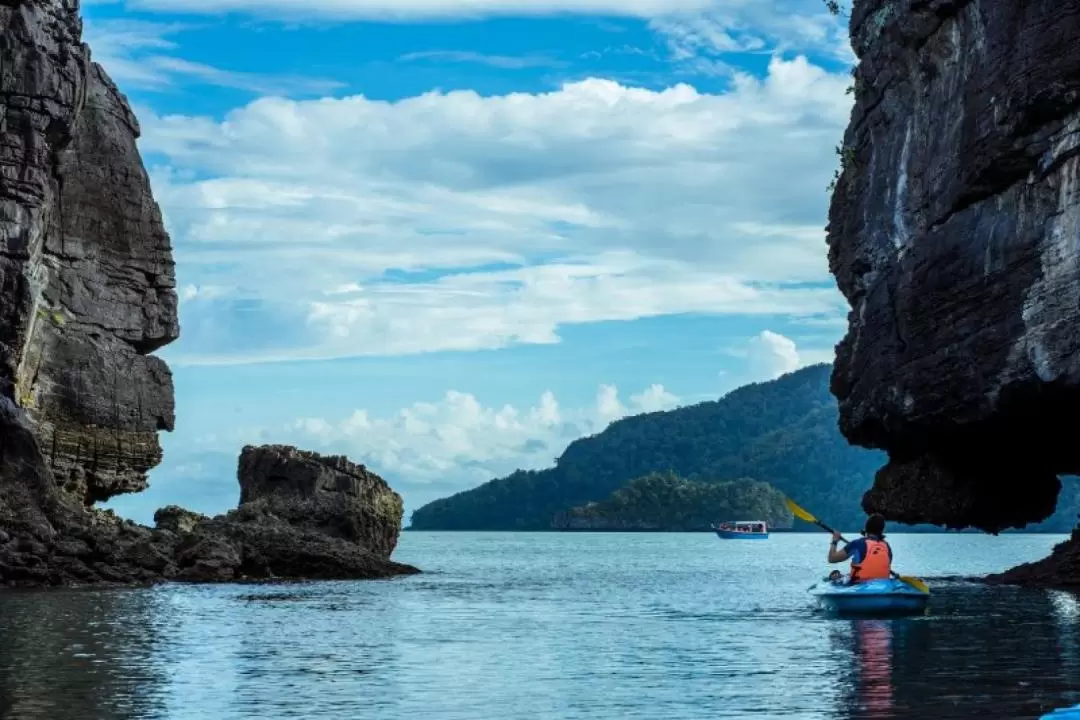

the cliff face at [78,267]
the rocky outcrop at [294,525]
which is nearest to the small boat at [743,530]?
the rocky outcrop at [294,525]

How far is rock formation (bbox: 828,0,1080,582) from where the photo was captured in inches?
1864

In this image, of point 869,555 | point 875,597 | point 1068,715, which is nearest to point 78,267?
point 869,555

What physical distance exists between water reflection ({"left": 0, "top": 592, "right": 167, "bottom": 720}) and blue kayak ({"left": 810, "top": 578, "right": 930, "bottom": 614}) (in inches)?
625

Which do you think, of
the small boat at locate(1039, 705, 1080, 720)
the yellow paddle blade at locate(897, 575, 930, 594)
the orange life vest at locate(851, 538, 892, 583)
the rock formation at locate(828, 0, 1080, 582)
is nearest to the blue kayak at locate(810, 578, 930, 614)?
the yellow paddle blade at locate(897, 575, 930, 594)

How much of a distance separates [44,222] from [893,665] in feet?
144

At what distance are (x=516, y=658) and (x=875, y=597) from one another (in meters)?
11.1

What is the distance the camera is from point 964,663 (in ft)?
91.1

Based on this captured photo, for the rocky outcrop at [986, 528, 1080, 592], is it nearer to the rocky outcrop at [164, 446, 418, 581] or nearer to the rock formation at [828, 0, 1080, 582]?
the rock formation at [828, 0, 1080, 582]

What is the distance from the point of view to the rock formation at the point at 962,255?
47344 millimetres

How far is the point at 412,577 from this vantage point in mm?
68500

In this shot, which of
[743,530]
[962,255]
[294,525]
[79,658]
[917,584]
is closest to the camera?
[79,658]

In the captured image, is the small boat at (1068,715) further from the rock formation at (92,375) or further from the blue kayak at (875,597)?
the rock formation at (92,375)

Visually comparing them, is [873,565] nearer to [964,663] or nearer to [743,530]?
[964,663]

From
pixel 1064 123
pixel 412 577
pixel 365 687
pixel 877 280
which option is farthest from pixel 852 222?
pixel 365 687
